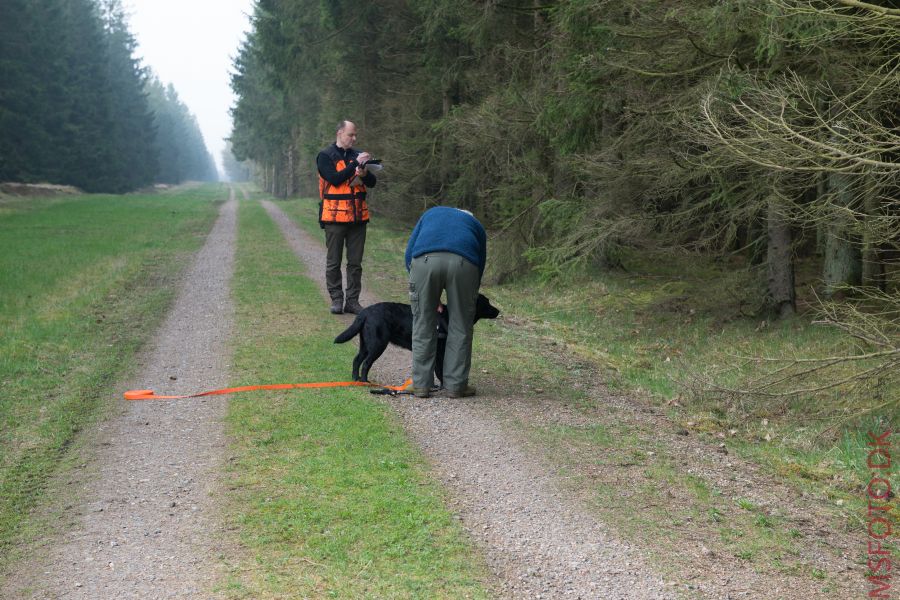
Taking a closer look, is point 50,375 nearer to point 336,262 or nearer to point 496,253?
point 336,262

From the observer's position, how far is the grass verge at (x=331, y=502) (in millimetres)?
3729

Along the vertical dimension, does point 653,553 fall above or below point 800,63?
below

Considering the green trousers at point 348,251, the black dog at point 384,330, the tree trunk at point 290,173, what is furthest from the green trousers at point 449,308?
the tree trunk at point 290,173

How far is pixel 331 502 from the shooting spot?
15.2 feet

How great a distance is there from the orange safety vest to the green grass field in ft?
9.25

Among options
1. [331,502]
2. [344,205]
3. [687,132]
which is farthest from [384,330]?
[687,132]

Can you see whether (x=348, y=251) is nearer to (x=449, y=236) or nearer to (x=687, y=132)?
(x=449, y=236)

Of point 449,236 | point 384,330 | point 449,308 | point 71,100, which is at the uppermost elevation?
point 71,100

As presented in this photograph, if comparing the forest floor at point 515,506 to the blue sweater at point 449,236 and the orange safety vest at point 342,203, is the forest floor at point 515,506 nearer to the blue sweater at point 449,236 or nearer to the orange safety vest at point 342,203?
the blue sweater at point 449,236

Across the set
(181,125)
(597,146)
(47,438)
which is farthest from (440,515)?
(181,125)

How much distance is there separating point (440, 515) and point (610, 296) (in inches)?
362

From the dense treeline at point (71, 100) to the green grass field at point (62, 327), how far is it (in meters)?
20.2

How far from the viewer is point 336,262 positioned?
10.7m

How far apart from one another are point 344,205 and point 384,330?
332cm
